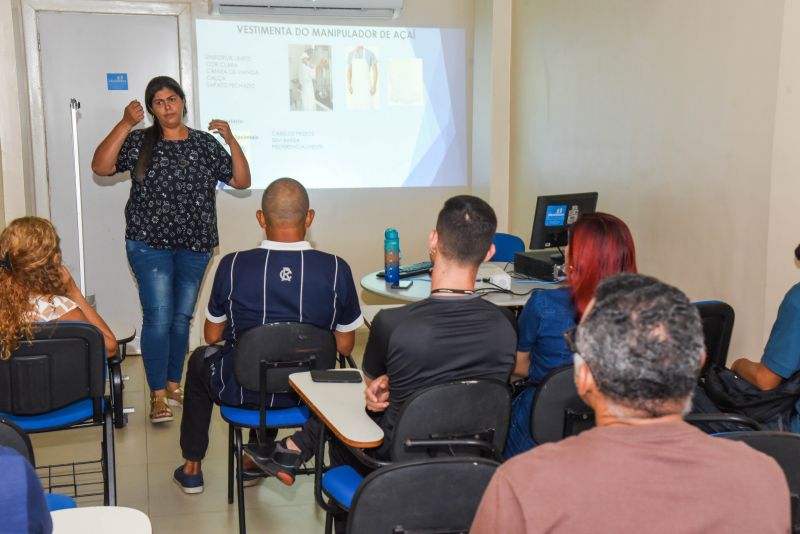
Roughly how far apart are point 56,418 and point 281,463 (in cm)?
88

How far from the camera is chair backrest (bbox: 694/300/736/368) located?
2.88m

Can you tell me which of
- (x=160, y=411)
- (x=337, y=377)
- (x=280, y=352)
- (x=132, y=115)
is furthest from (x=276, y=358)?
(x=132, y=115)

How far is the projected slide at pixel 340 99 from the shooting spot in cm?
554

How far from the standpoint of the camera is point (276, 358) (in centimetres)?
287

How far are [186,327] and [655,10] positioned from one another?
2.98m

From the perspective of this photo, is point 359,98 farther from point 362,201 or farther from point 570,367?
point 570,367

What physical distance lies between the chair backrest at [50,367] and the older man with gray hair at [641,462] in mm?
1936

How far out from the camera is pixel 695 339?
3.92ft

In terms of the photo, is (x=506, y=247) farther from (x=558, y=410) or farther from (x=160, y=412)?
(x=558, y=410)

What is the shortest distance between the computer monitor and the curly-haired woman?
2.19 meters

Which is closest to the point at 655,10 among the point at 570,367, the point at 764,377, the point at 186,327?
the point at 764,377

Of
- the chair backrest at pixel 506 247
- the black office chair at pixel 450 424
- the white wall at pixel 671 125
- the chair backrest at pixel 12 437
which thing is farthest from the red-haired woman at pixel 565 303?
the chair backrest at pixel 506 247

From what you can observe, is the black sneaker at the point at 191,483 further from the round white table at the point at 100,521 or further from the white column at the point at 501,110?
the white column at the point at 501,110

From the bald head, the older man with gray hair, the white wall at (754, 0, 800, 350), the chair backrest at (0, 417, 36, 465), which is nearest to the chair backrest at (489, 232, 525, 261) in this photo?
the white wall at (754, 0, 800, 350)
